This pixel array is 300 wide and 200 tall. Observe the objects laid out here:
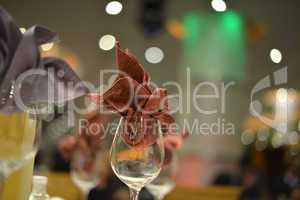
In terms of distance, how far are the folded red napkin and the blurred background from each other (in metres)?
0.73

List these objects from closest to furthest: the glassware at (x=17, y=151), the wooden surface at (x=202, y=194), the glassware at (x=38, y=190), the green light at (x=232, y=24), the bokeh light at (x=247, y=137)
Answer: the glassware at (x=17, y=151), the glassware at (x=38, y=190), the wooden surface at (x=202, y=194), the bokeh light at (x=247, y=137), the green light at (x=232, y=24)

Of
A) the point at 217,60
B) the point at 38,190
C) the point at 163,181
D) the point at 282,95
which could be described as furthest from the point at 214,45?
the point at 38,190

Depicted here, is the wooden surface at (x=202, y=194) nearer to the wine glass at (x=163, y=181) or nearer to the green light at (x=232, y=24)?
the wine glass at (x=163, y=181)

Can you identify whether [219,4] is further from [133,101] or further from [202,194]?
[133,101]

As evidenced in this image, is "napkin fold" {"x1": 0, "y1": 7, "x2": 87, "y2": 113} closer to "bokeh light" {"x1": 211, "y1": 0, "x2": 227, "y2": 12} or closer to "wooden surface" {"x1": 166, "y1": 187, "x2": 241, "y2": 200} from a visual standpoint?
"bokeh light" {"x1": 211, "y1": 0, "x2": 227, "y2": 12}

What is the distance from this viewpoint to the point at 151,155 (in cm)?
66

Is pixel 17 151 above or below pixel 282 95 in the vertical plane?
below

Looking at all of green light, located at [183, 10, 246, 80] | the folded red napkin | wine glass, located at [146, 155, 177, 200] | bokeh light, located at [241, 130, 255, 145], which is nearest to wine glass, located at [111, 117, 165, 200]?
the folded red napkin

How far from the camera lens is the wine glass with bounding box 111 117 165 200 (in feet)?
2.15

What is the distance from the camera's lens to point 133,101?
653mm

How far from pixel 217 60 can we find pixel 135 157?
2.37m

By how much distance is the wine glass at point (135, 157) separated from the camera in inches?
25.8

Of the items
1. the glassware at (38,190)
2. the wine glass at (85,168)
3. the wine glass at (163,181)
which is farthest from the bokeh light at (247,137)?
the glassware at (38,190)

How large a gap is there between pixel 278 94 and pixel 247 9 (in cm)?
91
